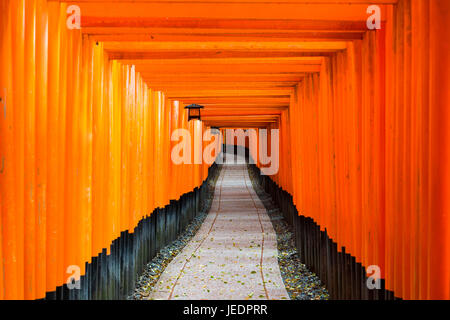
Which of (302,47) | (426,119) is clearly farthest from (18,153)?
(302,47)

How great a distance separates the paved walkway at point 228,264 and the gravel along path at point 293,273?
0.16 meters

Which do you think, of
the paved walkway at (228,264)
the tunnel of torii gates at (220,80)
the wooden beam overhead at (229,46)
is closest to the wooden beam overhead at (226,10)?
the tunnel of torii gates at (220,80)

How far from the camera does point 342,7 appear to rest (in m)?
4.83

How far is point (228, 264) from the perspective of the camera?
32.5 feet

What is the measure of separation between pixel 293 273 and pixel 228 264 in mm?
1405

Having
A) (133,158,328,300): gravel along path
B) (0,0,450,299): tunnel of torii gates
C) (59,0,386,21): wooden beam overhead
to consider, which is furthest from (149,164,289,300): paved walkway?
(59,0,386,21): wooden beam overhead

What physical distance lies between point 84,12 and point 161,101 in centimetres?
627

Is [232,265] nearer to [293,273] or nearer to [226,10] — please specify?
[293,273]

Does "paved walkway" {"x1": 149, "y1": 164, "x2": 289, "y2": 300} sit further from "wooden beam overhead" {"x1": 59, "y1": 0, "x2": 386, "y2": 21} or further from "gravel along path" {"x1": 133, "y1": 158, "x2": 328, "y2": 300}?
"wooden beam overhead" {"x1": 59, "y1": 0, "x2": 386, "y2": 21}

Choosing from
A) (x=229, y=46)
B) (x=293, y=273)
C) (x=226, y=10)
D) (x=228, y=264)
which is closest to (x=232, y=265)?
(x=228, y=264)

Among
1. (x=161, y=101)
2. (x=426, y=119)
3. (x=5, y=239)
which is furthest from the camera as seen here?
(x=161, y=101)

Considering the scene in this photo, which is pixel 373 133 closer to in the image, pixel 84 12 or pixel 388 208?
pixel 388 208

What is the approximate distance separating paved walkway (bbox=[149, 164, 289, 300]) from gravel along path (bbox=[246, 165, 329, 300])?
0.16 m

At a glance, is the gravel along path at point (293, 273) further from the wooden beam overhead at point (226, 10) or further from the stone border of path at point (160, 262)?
the wooden beam overhead at point (226, 10)
